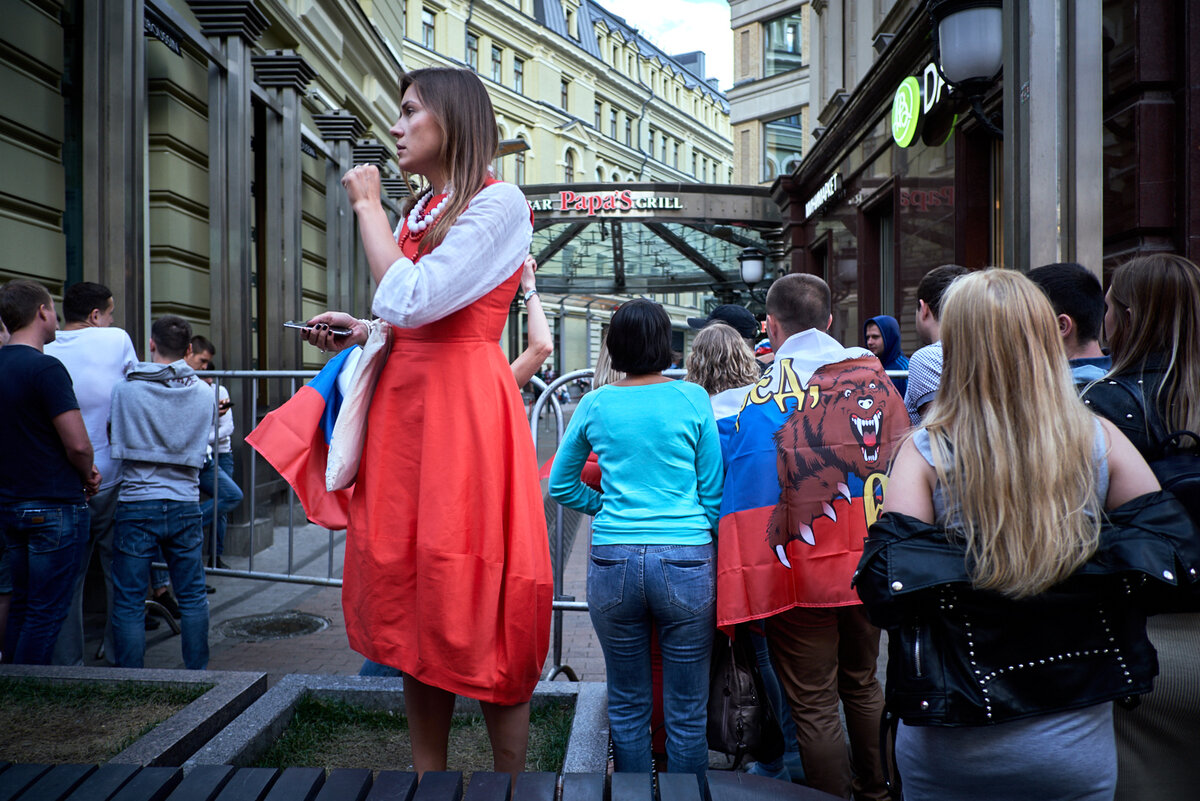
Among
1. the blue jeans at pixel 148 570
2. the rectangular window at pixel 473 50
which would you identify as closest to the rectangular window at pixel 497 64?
the rectangular window at pixel 473 50

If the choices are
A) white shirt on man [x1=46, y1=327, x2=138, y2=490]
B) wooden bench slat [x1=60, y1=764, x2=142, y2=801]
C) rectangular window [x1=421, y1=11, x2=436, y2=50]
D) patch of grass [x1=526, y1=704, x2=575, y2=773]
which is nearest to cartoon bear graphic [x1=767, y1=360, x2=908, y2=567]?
patch of grass [x1=526, y1=704, x2=575, y2=773]

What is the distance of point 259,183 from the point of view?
10.1m

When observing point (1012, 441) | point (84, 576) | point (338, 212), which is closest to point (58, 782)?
point (1012, 441)

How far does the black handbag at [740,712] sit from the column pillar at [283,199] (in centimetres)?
763

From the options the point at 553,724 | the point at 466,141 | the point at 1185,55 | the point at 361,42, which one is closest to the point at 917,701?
the point at 466,141

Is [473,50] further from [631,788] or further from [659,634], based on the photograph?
[631,788]

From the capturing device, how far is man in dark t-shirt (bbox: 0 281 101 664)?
3.99 metres

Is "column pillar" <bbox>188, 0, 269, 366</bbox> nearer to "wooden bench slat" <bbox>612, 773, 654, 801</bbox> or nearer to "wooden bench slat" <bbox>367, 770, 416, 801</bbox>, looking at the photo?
"wooden bench slat" <bbox>367, 770, 416, 801</bbox>

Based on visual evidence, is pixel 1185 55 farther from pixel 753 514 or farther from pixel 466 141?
pixel 466 141

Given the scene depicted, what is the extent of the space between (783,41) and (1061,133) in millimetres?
22079

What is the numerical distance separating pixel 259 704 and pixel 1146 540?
2.80m

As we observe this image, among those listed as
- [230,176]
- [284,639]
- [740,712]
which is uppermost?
[230,176]

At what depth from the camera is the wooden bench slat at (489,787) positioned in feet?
5.49

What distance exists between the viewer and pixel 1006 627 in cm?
179
